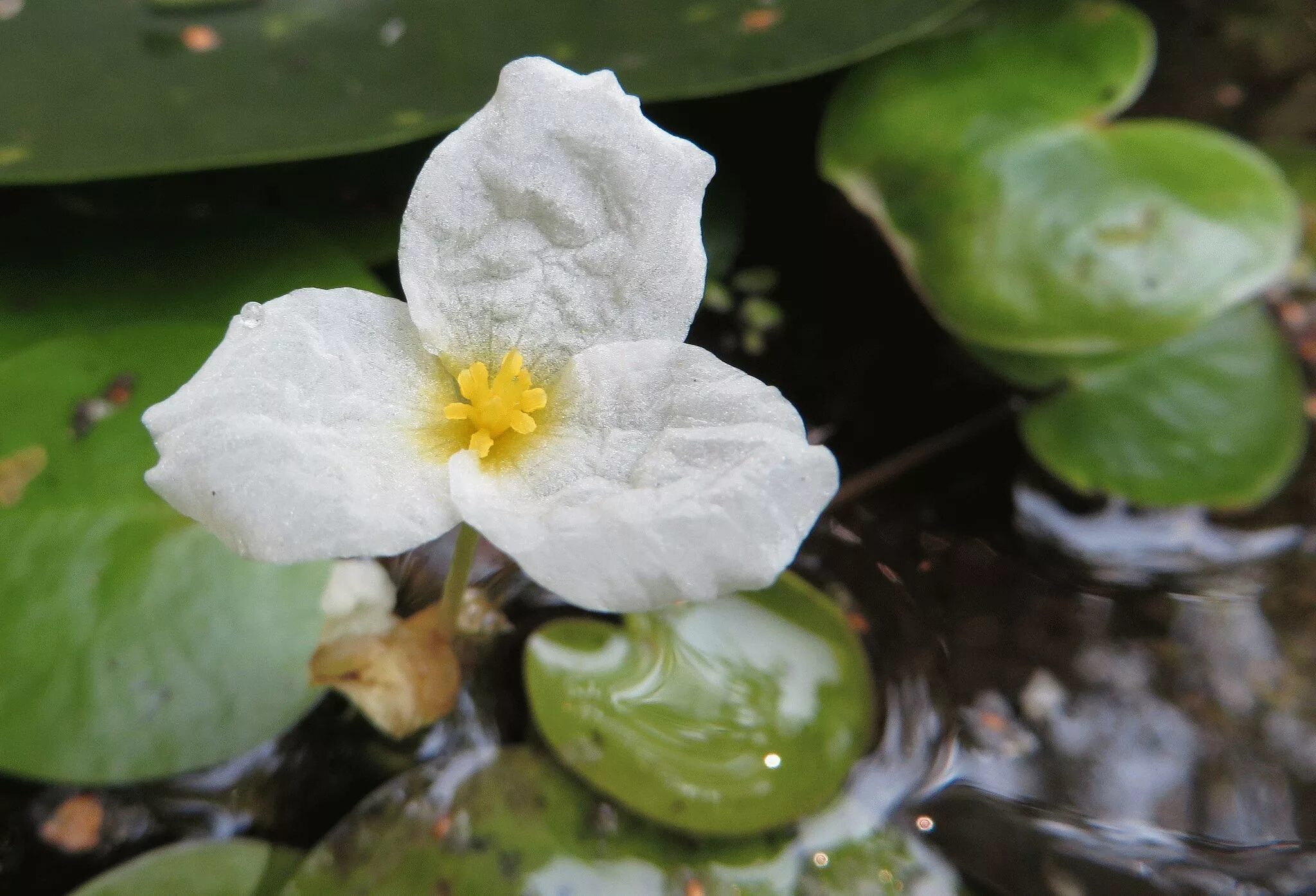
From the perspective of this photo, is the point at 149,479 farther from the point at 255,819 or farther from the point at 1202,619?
the point at 1202,619

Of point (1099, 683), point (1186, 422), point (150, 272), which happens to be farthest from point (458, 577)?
point (1186, 422)

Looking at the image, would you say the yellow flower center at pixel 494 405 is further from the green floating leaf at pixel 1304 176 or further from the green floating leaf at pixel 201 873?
the green floating leaf at pixel 1304 176

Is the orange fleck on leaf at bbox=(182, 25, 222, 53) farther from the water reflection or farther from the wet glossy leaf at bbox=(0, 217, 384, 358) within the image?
the water reflection

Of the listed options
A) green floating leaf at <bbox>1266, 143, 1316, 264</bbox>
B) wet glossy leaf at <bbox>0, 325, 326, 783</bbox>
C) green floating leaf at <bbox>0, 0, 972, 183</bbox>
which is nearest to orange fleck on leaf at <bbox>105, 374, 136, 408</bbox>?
wet glossy leaf at <bbox>0, 325, 326, 783</bbox>

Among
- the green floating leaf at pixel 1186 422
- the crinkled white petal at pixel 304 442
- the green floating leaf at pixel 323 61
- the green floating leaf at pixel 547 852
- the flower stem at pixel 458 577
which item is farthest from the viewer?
the green floating leaf at pixel 1186 422

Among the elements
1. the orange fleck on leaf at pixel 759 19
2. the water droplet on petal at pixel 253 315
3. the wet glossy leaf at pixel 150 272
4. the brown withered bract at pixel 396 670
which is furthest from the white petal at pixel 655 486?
the orange fleck on leaf at pixel 759 19

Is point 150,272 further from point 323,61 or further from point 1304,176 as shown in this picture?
point 1304,176

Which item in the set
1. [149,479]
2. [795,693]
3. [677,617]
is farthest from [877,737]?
[149,479]
